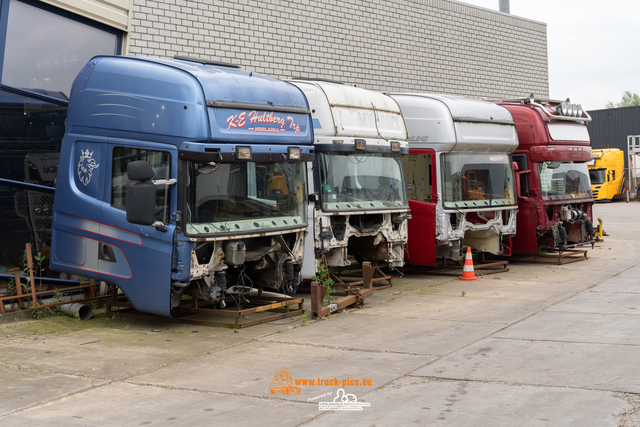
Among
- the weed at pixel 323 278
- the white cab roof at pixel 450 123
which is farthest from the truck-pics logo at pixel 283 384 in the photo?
the white cab roof at pixel 450 123

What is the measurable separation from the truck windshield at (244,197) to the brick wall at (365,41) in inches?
188

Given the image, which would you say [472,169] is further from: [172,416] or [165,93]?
[172,416]

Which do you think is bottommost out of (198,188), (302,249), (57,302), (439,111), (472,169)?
(57,302)

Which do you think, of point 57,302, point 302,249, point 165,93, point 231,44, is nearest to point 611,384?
point 302,249

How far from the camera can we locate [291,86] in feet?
31.9

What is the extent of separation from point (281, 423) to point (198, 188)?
3.72 meters

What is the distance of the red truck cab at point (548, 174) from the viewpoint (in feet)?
46.5

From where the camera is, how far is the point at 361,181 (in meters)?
10.9

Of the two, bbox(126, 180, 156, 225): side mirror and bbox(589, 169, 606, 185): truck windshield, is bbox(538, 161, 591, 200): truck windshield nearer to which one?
bbox(126, 180, 156, 225): side mirror

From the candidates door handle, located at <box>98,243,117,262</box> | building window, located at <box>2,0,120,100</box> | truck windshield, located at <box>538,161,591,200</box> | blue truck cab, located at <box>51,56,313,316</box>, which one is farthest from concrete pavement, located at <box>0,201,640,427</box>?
truck windshield, located at <box>538,161,591,200</box>

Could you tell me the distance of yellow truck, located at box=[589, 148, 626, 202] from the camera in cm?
→ 3575

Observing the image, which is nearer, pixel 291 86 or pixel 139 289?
Answer: pixel 139 289

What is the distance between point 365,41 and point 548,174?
19.2 ft

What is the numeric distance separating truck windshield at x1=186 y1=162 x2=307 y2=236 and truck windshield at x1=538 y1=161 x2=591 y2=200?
6793mm
